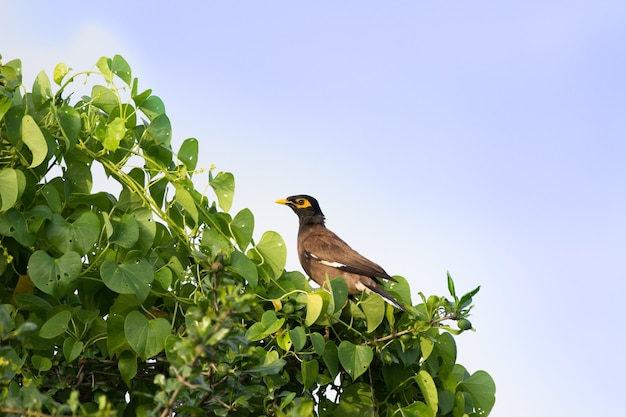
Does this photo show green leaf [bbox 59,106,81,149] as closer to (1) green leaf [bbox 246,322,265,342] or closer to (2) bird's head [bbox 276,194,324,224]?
(1) green leaf [bbox 246,322,265,342]

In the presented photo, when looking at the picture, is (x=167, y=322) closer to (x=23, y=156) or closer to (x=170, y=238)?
(x=170, y=238)

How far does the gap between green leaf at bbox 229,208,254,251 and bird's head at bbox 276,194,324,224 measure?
2.40 metres

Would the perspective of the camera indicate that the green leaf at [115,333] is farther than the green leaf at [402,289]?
No

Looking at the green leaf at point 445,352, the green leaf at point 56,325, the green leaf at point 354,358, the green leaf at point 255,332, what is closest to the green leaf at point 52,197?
the green leaf at point 56,325

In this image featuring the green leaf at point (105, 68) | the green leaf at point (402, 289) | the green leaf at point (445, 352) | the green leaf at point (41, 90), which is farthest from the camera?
the green leaf at point (402, 289)

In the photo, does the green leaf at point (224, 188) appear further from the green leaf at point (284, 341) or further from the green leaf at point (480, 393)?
the green leaf at point (480, 393)

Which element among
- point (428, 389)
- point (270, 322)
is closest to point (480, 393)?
point (428, 389)

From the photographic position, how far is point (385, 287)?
178 inches

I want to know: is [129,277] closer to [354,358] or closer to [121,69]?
[354,358]

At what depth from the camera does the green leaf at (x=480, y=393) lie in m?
4.16

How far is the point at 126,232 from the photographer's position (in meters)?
3.35

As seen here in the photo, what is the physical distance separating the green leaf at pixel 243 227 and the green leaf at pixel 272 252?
5 centimetres

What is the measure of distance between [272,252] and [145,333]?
2.32ft

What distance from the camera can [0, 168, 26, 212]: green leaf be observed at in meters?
3.16
